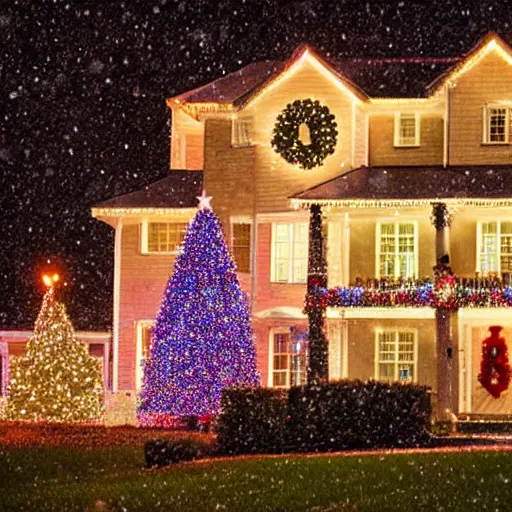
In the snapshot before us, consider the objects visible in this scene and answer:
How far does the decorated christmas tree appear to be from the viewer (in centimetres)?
4175

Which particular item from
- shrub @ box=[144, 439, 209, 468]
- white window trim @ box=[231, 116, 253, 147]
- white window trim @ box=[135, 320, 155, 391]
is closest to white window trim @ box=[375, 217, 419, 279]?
white window trim @ box=[231, 116, 253, 147]

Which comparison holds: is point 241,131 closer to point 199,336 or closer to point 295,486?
point 199,336

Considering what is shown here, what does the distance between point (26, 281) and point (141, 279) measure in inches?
961

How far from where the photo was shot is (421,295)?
41.0m

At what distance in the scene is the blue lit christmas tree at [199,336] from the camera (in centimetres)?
4050

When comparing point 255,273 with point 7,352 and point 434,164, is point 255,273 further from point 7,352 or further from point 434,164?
point 7,352

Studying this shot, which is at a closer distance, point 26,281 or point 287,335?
point 287,335

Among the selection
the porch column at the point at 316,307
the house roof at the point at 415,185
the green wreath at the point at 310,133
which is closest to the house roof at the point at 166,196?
the green wreath at the point at 310,133

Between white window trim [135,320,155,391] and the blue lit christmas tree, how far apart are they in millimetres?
4384

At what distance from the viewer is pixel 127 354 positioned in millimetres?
46500

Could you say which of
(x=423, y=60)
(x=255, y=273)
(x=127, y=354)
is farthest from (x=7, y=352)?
(x=423, y=60)

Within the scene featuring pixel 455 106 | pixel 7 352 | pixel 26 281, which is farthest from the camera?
pixel 26 281

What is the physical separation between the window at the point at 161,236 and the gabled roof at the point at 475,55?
8.68m

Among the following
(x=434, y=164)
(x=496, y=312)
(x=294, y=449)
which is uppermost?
(x=434, y=164)
